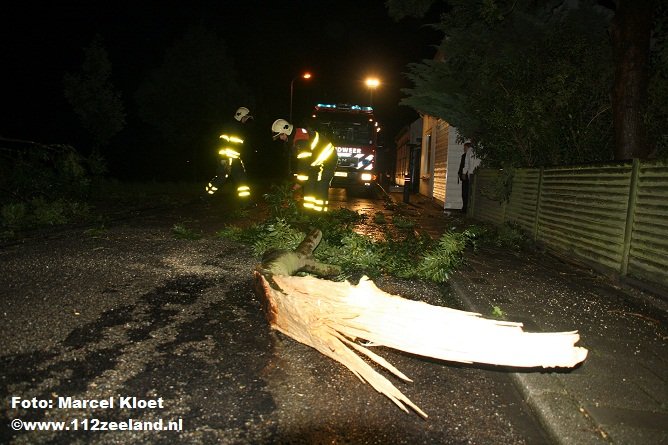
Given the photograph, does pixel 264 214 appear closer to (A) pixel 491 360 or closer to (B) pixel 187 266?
(B) pixel 187 266

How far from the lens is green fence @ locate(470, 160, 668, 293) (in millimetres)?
4867

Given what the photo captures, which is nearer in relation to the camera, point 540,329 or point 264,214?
point 540,329

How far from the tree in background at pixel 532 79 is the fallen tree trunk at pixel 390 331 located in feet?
21.1

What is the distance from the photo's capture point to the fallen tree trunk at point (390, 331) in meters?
2.57

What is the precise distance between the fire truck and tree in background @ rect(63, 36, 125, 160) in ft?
39.3

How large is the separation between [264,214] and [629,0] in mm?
7758

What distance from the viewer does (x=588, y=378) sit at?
9.46 feet

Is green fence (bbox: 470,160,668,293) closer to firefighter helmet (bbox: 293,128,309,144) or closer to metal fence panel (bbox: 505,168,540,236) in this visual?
metal fence panel (bbox: 505,168,540,236)

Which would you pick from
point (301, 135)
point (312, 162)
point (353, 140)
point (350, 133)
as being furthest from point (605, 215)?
point (350, 133)


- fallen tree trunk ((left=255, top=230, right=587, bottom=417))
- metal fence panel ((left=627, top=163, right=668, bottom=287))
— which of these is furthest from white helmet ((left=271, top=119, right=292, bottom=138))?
metal fence panel ((left=627, top=163, right=668, bottom=287))

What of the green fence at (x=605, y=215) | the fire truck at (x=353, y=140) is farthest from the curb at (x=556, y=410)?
the fire truck at (x=353, y=140)

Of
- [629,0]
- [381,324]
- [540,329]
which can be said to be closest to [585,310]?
[540,329]

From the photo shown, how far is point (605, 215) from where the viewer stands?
582 cm

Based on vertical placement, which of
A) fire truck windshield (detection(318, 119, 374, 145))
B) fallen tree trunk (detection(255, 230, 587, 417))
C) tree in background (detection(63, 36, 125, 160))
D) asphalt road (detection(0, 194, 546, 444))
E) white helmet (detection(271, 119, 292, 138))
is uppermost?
tree in background (detection(63, 36, 125, 160))
